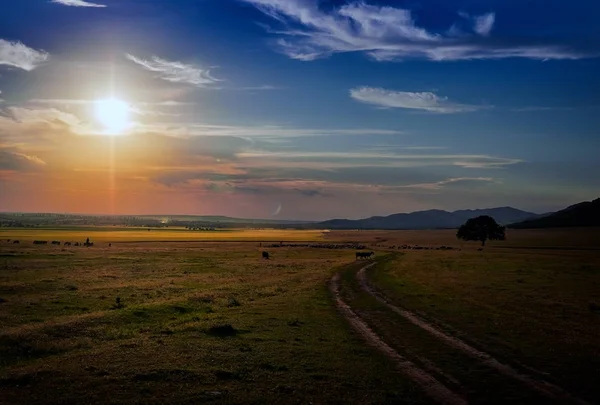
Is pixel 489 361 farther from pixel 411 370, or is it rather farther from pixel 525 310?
pixel 525 310

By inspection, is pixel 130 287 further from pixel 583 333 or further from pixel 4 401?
pixel 583 333

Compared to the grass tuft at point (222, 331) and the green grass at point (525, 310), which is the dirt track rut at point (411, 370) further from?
the grass tuft at point (222, 331)

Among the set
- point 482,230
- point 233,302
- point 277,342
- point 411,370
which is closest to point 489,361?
point 411,370

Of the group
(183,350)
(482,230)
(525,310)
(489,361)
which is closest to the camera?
(489,361)

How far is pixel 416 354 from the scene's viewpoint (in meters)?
18.8

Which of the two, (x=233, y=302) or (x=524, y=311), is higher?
(x=524, y=311)

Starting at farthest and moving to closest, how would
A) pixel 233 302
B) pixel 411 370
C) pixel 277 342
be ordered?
pixel 233 302, pixel 277 342, pixel 411 370

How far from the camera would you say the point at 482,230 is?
145 metres

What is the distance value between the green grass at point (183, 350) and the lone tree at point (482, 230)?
117138mm

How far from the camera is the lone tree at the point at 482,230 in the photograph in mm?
143875

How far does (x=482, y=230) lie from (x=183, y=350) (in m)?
137

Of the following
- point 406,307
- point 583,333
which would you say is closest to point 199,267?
point 406,307

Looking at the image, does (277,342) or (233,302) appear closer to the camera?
(277,342)

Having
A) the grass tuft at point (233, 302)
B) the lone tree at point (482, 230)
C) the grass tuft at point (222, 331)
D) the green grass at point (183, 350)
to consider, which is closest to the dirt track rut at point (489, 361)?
the green grass at point (183, 350)
